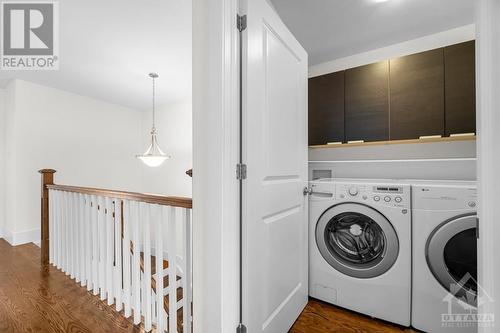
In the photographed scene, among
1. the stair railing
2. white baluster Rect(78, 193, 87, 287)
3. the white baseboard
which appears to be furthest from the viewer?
the white baseboard

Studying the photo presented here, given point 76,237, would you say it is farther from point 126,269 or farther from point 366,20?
point 366,20

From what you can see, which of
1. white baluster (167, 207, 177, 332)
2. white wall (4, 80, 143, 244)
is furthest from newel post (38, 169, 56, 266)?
white baluster (167, 207, 177, 332)

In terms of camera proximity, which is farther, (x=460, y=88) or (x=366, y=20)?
(x=366, y=20)

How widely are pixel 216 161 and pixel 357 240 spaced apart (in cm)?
126

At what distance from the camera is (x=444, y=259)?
144 centimetres

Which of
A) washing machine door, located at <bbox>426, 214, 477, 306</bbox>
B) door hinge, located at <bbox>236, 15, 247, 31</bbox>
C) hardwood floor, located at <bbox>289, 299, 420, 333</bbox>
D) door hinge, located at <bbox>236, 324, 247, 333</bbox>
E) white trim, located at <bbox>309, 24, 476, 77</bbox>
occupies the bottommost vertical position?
hardwood floor, located at <bbox>289, 299, 420, 333</bbox>

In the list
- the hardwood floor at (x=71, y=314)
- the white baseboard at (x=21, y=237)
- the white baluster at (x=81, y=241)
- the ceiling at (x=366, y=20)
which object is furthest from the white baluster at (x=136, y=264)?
the white baseboard at (x=21, y=237)

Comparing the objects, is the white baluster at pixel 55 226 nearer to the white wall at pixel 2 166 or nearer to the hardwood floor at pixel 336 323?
the white wall at pixel 2 166

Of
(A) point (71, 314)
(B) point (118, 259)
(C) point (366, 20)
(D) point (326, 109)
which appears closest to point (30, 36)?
(B) point (118, 259)

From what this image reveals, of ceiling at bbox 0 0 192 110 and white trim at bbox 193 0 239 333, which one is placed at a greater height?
ceiling at bbox 0 0 192 110

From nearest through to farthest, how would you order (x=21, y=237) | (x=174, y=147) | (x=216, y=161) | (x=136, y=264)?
(x=216, y=161), (x=136, y=264), (x=21, y=237), (x=174, y=147)

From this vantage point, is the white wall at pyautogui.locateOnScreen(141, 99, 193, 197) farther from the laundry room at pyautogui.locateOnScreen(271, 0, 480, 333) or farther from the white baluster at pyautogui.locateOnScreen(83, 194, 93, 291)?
the laundry room at pyautogui.locateOnScreen(271, 0, 480, 333)

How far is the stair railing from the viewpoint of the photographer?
1.42m

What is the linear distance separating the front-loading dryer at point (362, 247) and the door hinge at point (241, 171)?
93 centimetres
